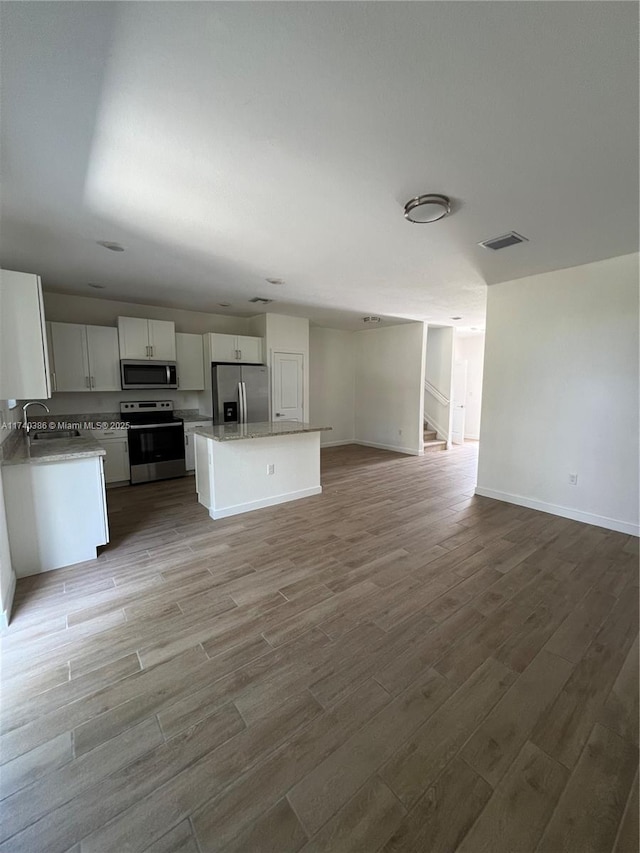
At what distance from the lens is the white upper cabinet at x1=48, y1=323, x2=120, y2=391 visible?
14.1 feet

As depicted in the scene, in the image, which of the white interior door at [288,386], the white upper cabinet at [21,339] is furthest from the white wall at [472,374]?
the white upper cabinet at [21,339]

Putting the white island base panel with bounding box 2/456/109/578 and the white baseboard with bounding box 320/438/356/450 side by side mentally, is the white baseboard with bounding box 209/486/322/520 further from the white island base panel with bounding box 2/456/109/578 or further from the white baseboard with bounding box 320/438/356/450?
the white baseboard with bounding box 320/438/356/450

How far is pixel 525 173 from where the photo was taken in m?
1.88

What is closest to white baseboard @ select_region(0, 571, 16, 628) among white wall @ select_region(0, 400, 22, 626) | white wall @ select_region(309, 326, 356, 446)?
white wall @ select_region(0, 400, 22, 626)

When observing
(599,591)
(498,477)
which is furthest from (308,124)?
(498,477)

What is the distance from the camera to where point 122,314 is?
5160 mm

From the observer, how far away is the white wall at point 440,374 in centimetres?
744

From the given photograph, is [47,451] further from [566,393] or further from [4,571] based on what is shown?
[566,393]

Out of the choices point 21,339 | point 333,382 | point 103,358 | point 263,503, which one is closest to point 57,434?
point 103,358

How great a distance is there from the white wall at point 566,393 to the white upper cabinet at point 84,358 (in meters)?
5.06

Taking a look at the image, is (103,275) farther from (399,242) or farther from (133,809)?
(133,809)

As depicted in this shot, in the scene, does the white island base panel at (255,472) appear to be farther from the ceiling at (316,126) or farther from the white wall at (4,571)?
the ceiling at (316,126)

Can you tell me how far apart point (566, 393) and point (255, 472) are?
353 centimetres

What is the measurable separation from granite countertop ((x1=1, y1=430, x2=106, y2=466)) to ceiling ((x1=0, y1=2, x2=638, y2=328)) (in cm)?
174
